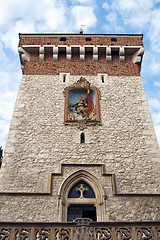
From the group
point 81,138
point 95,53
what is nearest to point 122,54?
point 95,53

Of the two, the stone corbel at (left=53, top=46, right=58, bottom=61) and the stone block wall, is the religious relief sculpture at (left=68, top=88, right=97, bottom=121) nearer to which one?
the stone block wall

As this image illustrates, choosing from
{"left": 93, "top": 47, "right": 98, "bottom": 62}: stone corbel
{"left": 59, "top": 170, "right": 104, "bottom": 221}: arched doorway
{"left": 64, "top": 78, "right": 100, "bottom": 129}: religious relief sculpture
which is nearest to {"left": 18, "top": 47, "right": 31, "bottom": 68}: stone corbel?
{"left": 64, "top": 78, "right": 100, "bottom": 129}: religious relief sculpture

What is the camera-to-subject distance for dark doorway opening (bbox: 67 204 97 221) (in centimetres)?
744

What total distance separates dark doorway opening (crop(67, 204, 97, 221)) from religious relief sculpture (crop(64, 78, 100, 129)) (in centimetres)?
306

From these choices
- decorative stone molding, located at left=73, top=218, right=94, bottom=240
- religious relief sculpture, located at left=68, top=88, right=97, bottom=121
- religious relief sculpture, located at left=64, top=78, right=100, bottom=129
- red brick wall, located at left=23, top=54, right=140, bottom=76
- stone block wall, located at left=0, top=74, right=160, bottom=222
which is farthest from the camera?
red brick wall, located at left=23, top=54, right=140, bottom=76

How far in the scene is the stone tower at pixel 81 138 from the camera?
7352 millimetres

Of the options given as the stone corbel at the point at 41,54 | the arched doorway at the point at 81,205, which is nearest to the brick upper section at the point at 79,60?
the stone corbel at the point at 41,54

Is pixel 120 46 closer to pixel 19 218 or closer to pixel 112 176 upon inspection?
pixel 112 176

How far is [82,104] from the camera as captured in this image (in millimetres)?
10367

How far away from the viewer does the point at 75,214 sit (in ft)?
24.4

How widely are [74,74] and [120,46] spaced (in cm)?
294

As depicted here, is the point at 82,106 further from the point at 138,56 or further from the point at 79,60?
the point at 138,56

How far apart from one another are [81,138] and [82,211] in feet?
8.88

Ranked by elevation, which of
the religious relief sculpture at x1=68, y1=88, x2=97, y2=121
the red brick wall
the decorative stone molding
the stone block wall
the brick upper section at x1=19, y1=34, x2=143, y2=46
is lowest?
the decorative stone molding
